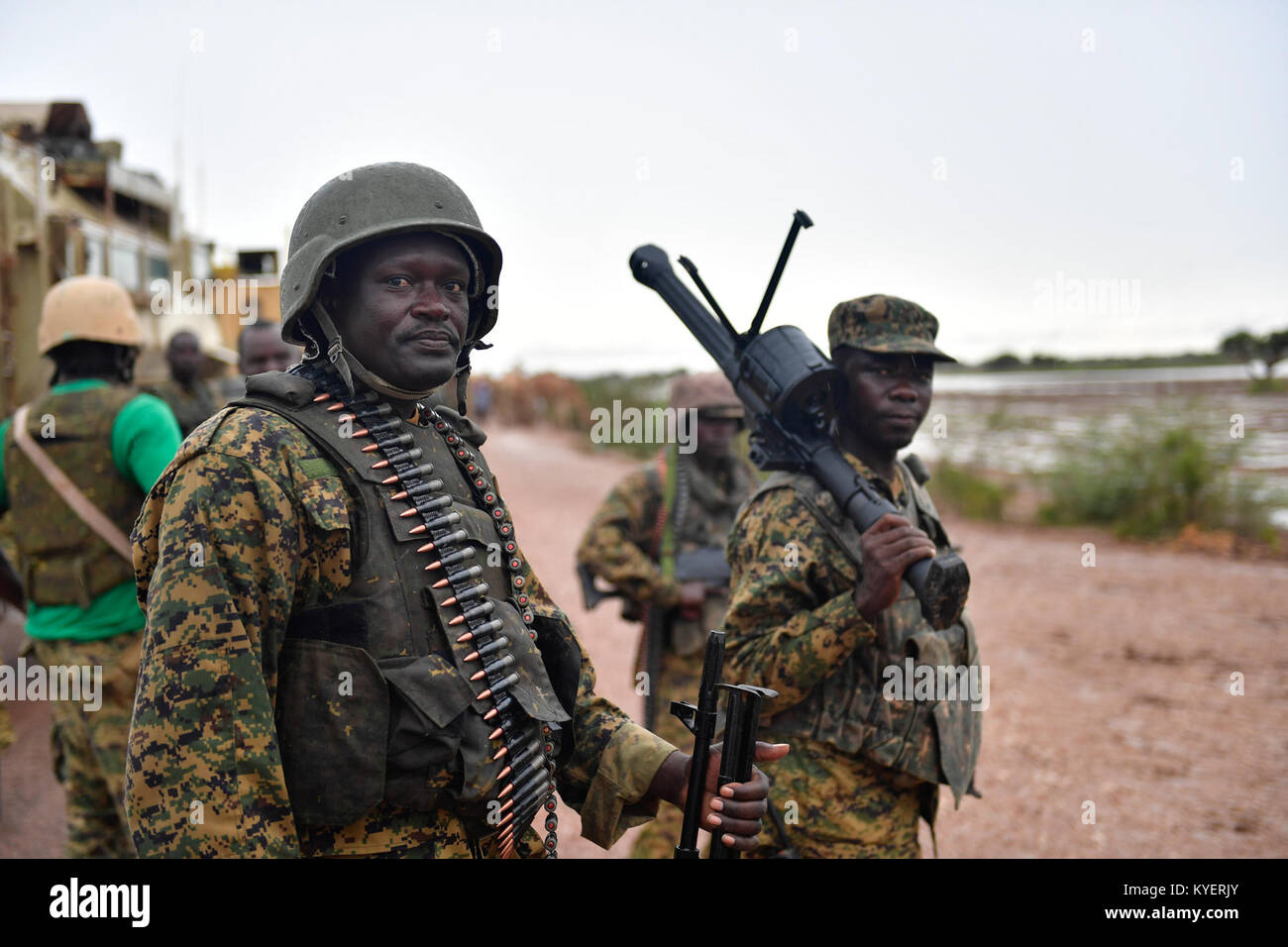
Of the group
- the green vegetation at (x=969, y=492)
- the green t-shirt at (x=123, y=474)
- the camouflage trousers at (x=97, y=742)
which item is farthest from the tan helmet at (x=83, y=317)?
the green vegetation at (x=969, y=492)

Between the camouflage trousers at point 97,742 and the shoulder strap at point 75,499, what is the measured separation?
433 mm

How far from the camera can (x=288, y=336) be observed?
2.21 m

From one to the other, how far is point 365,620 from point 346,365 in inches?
22.6

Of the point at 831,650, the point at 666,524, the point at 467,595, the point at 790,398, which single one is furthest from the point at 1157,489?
the point at 467,595

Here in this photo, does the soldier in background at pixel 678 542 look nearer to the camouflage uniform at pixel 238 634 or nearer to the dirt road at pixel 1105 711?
the dirt road at pixel 1105 711

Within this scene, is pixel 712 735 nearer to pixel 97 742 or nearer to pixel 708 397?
pixel 97 742

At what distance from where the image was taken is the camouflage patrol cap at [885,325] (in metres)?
3.53

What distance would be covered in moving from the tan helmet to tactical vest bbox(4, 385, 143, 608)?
0.31 metres

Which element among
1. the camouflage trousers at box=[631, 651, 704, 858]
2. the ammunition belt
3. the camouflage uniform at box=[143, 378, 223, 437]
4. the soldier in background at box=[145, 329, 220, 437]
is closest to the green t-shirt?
the ammunition belt

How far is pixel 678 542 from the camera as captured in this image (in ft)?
18.3
